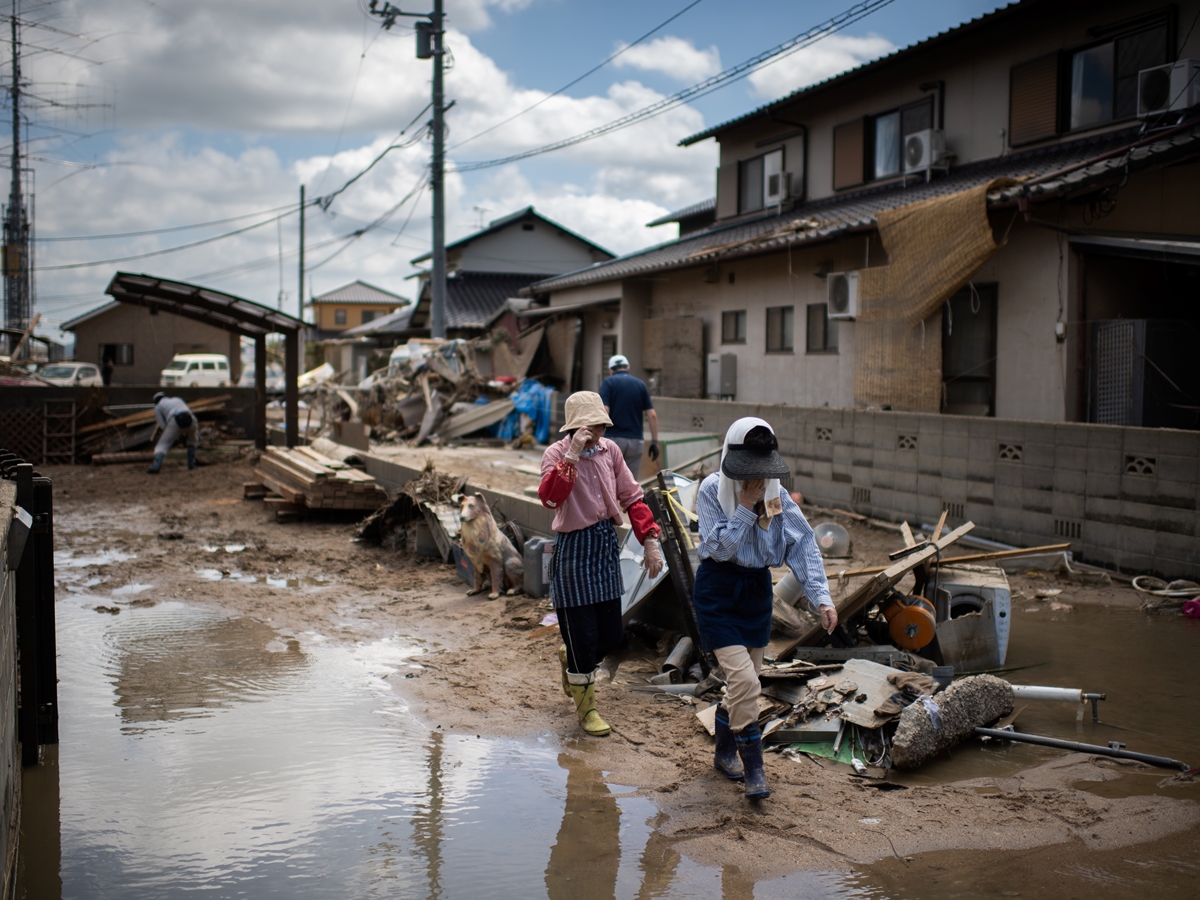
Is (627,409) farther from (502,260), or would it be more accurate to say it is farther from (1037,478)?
(502,260)

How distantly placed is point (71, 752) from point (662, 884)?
3.05m

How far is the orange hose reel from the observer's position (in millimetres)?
5648

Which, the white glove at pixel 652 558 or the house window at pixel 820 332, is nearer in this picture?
the white glove at pixel 652 558

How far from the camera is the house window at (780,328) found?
15.6 meters

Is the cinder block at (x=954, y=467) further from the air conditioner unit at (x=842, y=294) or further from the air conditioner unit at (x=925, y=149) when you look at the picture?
the air conditioner unit at (x=925, y=149)

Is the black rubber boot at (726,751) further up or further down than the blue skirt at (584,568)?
further down

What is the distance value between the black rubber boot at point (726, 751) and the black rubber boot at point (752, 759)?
182mm

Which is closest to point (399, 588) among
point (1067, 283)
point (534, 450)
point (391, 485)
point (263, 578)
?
point (263, 578)

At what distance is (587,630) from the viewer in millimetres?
4875

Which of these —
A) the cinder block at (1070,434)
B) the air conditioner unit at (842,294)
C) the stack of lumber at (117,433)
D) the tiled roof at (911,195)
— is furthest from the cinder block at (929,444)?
the stack of lumber at (117,433)

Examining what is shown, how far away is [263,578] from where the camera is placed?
8.78 m

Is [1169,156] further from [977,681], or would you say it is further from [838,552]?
[977,681]

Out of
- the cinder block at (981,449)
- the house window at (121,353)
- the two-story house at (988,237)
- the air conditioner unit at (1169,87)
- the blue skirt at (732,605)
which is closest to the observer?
the blue skirt at (732,605)

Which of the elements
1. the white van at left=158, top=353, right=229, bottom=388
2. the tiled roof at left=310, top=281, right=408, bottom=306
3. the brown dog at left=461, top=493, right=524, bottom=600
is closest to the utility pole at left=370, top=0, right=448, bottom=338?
the white van at left=158, top=353, right=229, bottom=388
